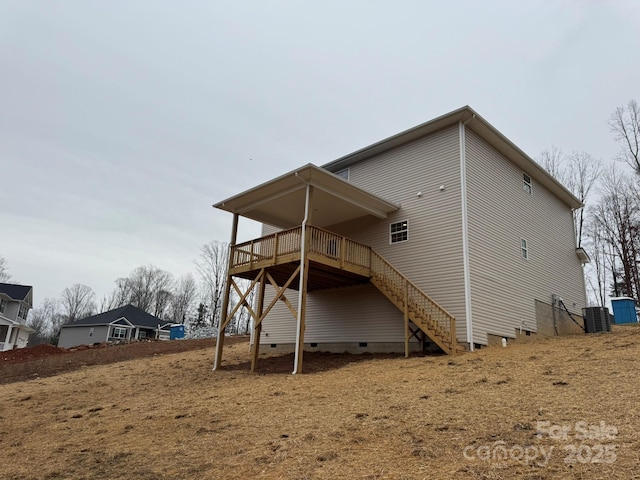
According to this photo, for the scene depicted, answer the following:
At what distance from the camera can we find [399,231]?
1498 centimetres

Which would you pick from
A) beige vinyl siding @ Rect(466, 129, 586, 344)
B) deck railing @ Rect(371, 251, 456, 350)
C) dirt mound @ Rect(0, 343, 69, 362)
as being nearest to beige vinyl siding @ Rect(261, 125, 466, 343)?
deck railing @ Rect(371, 251, 456, 350)

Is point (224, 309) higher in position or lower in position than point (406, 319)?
higher

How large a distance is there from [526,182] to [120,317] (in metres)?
41.8

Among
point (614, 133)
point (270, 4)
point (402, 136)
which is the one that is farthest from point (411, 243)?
point (614, 133)

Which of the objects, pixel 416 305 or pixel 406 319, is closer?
pixel 406 319

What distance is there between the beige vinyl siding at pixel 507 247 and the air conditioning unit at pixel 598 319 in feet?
4.80

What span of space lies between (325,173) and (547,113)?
676 inches

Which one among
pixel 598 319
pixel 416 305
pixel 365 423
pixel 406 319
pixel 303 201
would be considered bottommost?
pixel 365 423

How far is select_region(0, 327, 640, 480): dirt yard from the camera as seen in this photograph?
172 inches

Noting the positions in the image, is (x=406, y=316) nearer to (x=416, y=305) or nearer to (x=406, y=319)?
(x=406, y=319)

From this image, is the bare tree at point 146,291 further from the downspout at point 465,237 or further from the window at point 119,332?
the downspout at point 465,237

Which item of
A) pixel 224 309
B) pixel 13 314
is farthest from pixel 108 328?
pixel 224 309

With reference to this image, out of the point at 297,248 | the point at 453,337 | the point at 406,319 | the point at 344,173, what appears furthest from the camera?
the point at 344,173

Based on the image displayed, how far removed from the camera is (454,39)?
16.5 metres
